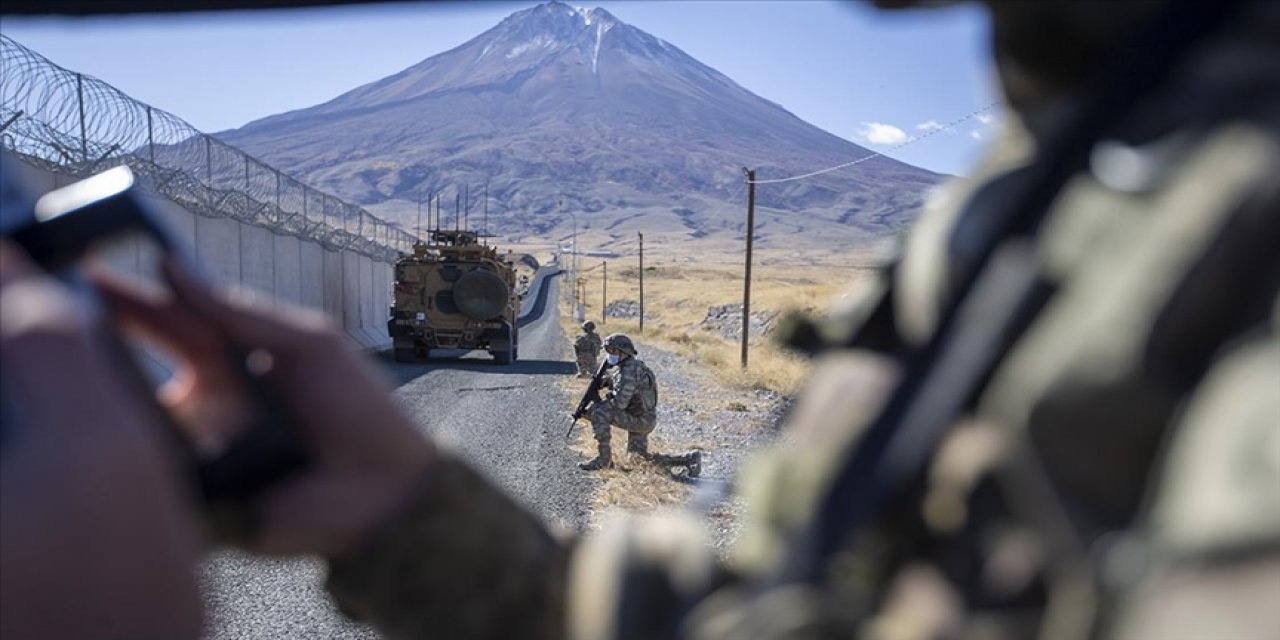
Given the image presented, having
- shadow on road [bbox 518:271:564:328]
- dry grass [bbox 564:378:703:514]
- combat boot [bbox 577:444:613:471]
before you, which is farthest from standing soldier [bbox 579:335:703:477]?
shadow on road [bbox 518:271:564:328]

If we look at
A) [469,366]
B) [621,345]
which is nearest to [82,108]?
[621,345]

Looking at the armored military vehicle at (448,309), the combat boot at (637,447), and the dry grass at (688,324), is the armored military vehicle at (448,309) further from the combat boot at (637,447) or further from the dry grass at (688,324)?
the combat boot at (637,447)

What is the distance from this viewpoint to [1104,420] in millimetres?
598

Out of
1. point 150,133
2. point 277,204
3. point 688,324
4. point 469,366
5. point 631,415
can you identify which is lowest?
point 688,324

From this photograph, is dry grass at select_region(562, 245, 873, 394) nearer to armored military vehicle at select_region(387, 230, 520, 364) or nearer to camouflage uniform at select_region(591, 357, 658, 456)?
camouflage uniform at select_region(591, 357, 658, 456)

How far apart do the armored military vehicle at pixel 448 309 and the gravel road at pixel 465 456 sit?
0.54 metres

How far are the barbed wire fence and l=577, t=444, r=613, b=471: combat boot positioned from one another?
5886 millimetres

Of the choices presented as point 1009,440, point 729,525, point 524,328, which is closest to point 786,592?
point 1009,440

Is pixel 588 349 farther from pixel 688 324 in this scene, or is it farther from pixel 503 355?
pixel 688 324

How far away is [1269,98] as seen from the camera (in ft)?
1.97

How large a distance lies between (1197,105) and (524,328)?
43.9 meters

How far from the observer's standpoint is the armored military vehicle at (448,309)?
22.9 metres

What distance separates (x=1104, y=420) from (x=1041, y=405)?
35 mm

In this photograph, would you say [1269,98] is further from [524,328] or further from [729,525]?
[524,328]
